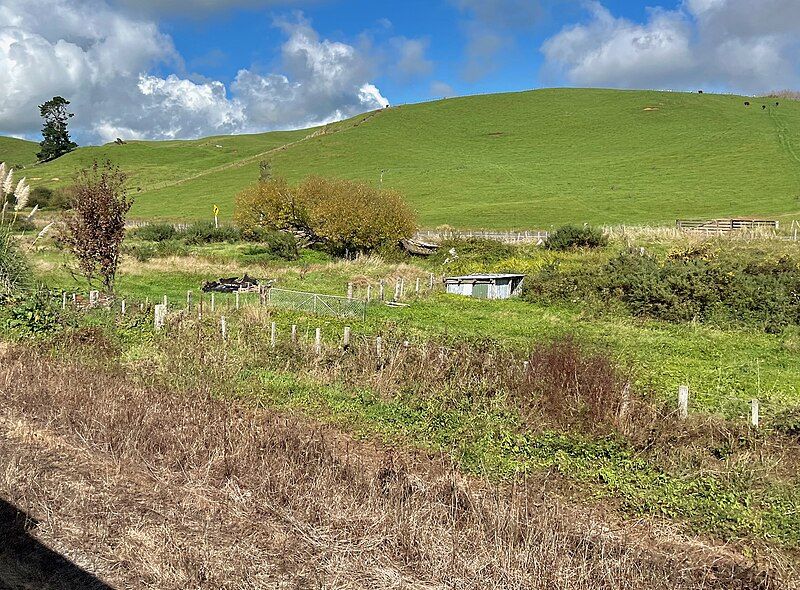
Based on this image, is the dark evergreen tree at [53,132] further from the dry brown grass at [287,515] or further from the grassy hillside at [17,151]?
the dry brown grass at [287,515]

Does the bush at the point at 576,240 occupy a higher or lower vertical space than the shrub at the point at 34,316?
higher

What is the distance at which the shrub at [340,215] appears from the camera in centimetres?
3819

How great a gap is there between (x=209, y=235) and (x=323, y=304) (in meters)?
30.5

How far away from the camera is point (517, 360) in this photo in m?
10.7

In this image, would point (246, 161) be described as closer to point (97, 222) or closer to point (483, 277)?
point (483, 277)

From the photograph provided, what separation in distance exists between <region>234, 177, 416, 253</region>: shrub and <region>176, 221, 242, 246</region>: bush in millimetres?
3556

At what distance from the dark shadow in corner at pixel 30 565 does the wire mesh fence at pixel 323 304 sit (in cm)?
1342

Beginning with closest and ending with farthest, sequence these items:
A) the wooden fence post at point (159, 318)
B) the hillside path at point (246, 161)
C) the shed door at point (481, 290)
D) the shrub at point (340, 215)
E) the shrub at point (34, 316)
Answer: the shrub at point (34, 316)
the wooden fence post at point (159, 318)
the shed door at point (481, 290)
the shrub at point (340, 215)
the hillside path at point (246, 161)

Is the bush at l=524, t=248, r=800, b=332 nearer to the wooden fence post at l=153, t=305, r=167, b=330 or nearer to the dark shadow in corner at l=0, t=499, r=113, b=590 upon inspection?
the wooden fence post at l=153, t=305, r=167, b=330

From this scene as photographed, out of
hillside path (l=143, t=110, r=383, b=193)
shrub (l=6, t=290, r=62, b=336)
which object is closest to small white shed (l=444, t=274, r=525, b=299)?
shrub (l=6, t=290, r=62, b=336)

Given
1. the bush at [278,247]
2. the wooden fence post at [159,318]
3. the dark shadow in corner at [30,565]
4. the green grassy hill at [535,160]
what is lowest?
the dark shadow in corner at [30,565]

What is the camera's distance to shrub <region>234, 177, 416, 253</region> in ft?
125

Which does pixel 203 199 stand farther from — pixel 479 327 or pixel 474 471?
pixel 474 471

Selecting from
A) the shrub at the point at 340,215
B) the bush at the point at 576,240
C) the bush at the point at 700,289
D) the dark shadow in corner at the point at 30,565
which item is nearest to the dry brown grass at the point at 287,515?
the dark shadow in corner at the point at 30,565
